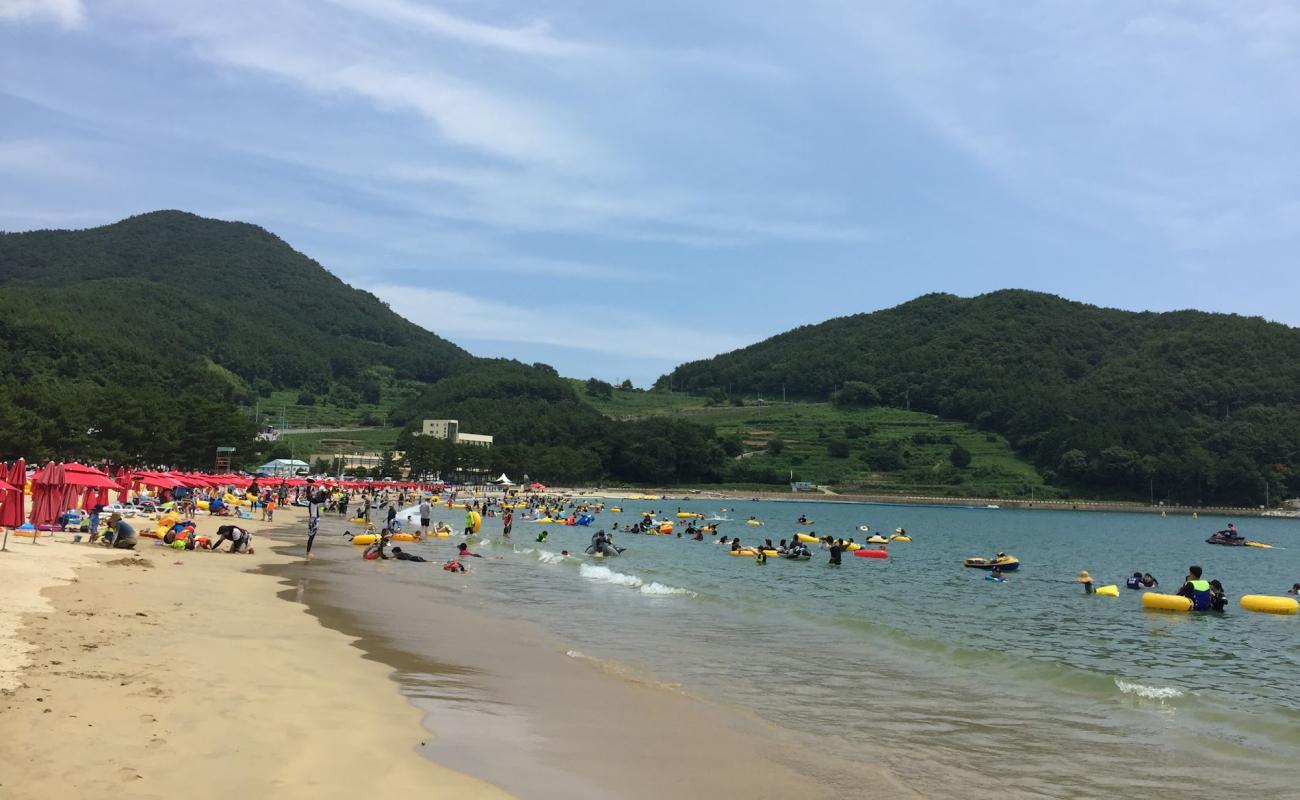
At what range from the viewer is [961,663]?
16.0 meters

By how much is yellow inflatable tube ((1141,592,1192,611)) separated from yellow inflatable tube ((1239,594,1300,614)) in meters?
2.37

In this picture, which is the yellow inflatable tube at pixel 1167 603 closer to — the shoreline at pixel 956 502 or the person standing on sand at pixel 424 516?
the person standing on sand at pixel 424 516

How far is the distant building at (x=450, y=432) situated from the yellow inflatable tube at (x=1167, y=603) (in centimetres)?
14742

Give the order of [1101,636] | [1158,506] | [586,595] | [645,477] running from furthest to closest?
[645,477]
[1158,506]
[586,595]
[1101,636]

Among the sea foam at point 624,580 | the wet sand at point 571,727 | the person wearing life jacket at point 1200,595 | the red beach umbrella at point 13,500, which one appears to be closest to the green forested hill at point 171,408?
the red beach umbrella at point 13,500

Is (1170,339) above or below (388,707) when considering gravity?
above

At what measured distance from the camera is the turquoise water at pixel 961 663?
9672mm

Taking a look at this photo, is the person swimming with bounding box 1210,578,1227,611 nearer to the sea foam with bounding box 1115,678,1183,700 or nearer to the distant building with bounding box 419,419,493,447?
the sea foam with bounding box 1115,678,1183,700

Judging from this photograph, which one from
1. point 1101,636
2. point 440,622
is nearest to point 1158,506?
point 1101,636

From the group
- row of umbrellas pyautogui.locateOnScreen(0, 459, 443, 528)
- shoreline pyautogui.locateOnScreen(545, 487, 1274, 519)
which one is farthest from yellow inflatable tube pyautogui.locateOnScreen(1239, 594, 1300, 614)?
shoreline pyautogui.locateOnScreen(545, 487, 1274, 519)

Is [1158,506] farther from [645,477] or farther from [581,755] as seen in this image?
[581,755]

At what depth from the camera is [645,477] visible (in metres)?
163

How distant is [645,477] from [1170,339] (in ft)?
323

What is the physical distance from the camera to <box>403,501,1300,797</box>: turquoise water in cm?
967
